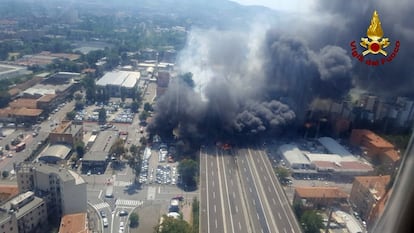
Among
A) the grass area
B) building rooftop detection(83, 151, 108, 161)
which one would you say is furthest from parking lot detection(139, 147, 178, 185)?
the grass area

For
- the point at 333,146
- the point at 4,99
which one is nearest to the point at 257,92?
the point at 333,146

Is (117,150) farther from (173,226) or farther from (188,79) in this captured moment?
(188,79)

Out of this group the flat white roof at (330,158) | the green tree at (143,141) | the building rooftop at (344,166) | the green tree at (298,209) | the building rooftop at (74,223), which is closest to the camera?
the building rooftop at (74,223)

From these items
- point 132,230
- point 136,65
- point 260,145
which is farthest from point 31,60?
point 132,230

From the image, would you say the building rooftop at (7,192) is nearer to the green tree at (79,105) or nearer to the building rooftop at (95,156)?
the building rooftop at (95,156)

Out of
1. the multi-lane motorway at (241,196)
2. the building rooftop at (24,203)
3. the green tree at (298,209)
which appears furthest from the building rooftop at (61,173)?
the green tree at (298,209)

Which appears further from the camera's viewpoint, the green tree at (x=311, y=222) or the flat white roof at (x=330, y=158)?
the flat white roof at (x=330, y=158)

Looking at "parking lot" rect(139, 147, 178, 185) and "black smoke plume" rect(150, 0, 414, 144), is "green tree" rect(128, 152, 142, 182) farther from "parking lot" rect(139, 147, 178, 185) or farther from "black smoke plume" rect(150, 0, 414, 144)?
"black smoke plume" rect(150, 0, 414, 144)
